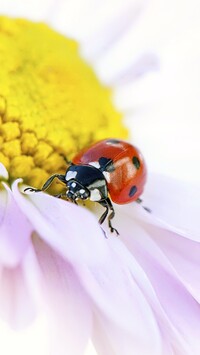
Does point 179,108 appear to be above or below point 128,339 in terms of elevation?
above

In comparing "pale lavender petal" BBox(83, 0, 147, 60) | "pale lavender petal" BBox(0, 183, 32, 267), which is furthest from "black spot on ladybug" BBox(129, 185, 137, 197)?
"pale lavender petal" BBox(83, 0, 147, 60)

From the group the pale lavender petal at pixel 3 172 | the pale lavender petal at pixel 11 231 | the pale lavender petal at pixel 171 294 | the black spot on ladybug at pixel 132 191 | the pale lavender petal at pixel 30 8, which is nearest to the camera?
the pale lavender petal at pixel 11 231

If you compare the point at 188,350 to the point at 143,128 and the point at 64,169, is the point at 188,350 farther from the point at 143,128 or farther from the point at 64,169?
the point at 143,128

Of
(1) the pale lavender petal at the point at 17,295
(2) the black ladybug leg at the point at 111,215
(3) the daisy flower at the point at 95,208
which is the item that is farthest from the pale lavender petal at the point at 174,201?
(1) the pale lavender petal at the point at 17,295

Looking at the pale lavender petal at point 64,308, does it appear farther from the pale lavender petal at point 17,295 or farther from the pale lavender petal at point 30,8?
the pale lavender petal at point 30,8

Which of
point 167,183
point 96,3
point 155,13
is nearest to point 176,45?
point 155,13

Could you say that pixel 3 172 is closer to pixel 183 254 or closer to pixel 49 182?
pixel 49 182
